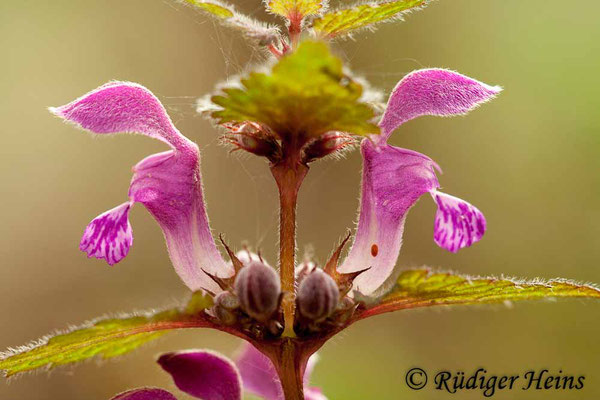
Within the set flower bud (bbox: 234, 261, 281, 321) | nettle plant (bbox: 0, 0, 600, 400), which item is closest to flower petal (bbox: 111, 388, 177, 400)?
nettle plant (bbox: 0, 0, 600, 400)

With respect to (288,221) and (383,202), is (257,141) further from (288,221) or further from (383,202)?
(383,202)

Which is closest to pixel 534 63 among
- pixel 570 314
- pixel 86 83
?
pixel 570 314

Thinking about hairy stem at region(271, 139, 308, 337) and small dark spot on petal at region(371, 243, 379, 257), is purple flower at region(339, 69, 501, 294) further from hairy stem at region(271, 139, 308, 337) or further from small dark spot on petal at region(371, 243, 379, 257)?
hairy stem at region(271, 139, 308, 337)

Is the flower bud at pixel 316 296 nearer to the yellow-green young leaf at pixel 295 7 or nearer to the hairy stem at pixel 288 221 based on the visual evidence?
the hairy stem at pixel 288 221

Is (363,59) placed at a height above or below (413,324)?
above

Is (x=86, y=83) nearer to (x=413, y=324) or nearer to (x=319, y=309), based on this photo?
(x=413, y=324)

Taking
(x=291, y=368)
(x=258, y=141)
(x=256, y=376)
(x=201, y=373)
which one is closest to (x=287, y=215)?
(x=258, y=141)
